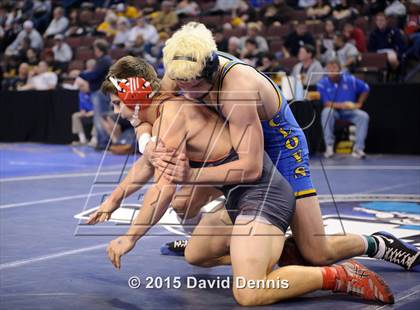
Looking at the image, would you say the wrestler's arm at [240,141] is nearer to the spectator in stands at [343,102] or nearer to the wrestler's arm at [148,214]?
the wrestler's arm at [148,214]

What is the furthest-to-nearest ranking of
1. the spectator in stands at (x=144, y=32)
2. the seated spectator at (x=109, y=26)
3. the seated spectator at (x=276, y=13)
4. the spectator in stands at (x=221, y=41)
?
1. the seated spectator at (x=109, y=26)
2. the spectator in stands at (x=144, y=32)
3. the seated spectator at (x=276, y=13)
4. the spectator in stands at (x=221, y=41)

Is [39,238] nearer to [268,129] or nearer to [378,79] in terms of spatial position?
[268,129]

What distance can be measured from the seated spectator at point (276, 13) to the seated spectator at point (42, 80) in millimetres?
4231

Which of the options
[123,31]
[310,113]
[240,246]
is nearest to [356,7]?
[310,113]

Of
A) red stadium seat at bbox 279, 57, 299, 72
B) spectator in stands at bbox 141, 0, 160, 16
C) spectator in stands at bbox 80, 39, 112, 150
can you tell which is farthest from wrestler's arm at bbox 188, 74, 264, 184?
spectator in stands at bbox 141, 0, 160, 16

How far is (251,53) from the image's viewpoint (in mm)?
12391

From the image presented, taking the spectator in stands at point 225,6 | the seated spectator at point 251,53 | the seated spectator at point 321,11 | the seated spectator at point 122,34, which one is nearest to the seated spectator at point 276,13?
the seated spectator at point 321,11

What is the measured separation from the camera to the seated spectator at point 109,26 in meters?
16.9

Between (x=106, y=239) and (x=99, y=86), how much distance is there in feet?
24.2

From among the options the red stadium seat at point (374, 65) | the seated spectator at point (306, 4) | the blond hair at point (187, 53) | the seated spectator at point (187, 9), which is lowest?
the seated spectator at point (187, 9)

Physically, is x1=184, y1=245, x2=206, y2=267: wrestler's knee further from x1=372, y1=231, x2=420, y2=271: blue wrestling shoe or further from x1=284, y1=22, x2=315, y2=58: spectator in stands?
x1=284, y1=22, x2=315, y2=58: spectator in stands

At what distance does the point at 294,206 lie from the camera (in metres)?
3.78

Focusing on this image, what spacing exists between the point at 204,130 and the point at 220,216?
53 centimetres

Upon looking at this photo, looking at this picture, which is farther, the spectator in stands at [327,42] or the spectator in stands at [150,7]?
the spectator in stands at [150,7]
